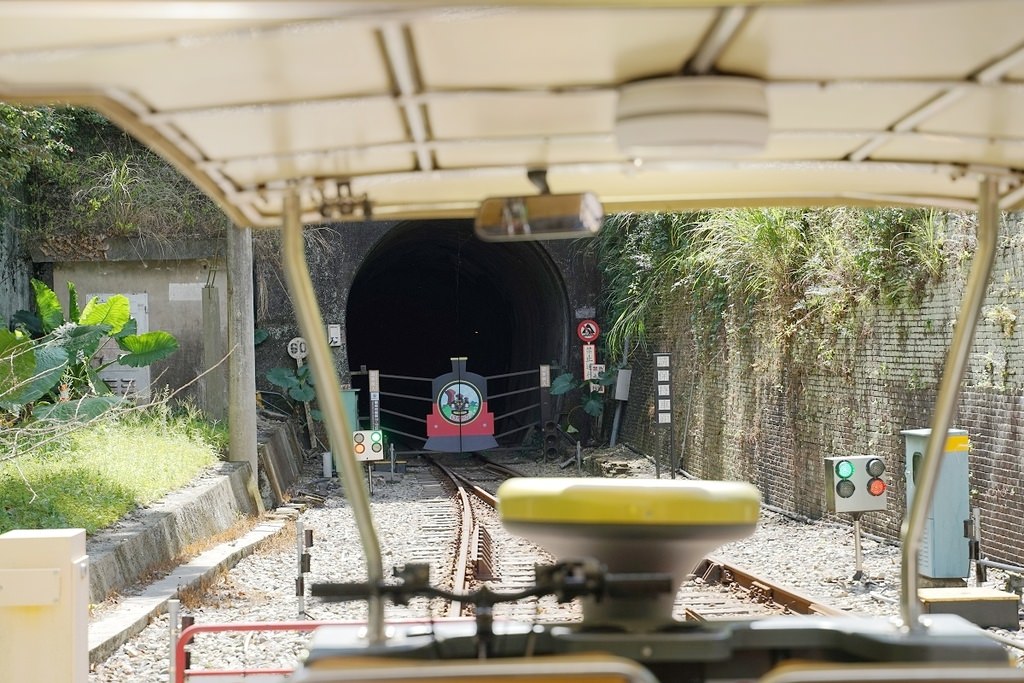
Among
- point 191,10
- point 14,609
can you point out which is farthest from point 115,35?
point 14,609

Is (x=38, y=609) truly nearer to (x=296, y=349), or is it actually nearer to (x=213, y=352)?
(x=213, y=352)

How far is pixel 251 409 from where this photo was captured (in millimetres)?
16312

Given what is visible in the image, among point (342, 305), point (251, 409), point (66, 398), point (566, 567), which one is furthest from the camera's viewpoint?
point (342, 305)

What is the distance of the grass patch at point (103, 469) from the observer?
10.7m

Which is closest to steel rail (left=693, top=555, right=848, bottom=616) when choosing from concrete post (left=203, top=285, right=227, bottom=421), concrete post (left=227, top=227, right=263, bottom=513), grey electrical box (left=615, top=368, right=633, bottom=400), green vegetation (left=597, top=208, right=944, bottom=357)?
green vegetation (left=597, top=208, right=944, bottom=357)

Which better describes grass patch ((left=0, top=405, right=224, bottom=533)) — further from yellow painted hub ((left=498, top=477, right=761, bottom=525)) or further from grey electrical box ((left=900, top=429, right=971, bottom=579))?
yellow painted hub ((left=498, top=477, right=761, bottom=525))

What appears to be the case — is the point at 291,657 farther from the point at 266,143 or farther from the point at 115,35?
the point at 115,35

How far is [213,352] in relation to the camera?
19.5m

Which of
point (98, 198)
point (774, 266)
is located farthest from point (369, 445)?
point (98, 198)

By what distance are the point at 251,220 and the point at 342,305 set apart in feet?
74.3

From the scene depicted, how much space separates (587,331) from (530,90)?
23531mm

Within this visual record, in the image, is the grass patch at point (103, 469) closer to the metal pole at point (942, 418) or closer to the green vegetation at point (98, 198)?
the green vegetation at point (98, 198)

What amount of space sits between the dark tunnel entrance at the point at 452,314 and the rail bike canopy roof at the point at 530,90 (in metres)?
22.6

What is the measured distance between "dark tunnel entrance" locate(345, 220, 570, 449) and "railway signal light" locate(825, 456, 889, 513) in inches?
636
